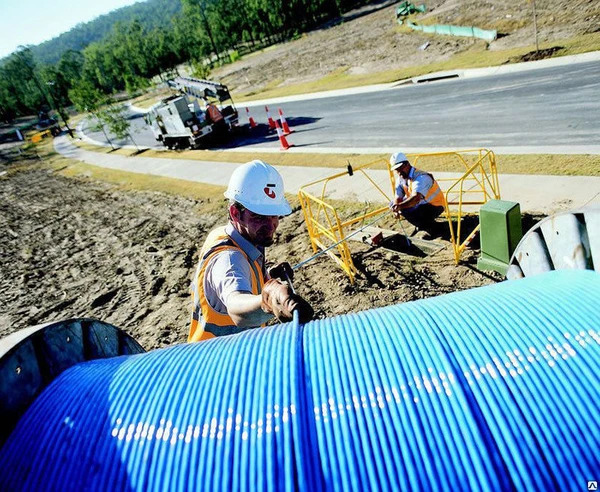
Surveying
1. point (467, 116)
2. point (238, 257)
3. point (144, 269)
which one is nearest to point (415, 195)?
point (238, 257)

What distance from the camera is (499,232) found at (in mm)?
6160

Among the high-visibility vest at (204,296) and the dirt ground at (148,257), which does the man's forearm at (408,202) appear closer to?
the dirt ground at (148,257)

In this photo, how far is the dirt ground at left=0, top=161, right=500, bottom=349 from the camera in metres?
7.08

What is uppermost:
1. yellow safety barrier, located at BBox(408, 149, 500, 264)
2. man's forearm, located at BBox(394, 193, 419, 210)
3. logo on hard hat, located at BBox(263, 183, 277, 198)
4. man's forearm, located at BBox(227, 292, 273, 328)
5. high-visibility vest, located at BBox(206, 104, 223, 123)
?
high-visibility vest, located at BBox(206, 104, 223, 123)

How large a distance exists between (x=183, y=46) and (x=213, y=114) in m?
68.7

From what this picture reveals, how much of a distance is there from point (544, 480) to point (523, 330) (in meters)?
0.80

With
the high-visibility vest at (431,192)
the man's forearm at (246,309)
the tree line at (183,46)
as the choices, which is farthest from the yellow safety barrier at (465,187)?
the tree line at (183,46)

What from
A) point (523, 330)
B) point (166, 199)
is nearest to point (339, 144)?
point (166, 199)

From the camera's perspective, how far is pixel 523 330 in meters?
2.26

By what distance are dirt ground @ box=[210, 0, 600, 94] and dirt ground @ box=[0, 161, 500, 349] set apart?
831 inches

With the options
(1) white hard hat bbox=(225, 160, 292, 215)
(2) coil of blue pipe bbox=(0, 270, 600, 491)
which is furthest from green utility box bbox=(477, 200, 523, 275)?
(1) white hard hat bbox=(225, 160, 292, 215)

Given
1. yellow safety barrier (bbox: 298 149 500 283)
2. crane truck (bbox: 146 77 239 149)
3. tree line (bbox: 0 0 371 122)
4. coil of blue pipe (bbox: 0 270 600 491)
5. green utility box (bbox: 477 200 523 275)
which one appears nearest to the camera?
coil of blue pipe (bbox: 0 270 600 491)

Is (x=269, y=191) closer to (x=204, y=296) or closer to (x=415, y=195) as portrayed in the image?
(x=204, y=296)

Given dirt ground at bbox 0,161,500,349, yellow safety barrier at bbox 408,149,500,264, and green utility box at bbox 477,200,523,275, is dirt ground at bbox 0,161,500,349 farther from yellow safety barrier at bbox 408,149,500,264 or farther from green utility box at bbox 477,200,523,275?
yellow safety barrier at bbox 408,149,500,264
